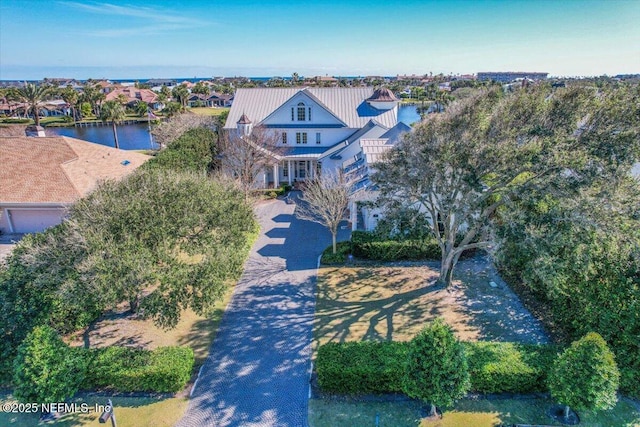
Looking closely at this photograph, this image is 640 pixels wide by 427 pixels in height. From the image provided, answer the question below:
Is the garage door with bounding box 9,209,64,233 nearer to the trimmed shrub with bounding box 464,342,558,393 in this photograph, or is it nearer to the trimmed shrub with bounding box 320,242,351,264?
the trimmed shrub with bounding box 320,242,351,264

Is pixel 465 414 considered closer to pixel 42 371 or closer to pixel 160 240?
pixel 160 240

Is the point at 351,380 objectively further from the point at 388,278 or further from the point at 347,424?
the point at 388,278

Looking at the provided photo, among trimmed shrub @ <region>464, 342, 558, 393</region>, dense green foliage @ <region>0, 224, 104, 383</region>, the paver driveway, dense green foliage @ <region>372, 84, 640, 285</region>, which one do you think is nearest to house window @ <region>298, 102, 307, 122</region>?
the paver driveway

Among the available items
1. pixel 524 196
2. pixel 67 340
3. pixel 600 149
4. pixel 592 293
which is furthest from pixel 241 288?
pixel 600 149

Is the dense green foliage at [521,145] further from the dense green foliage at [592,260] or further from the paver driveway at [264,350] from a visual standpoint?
the paver driveway at [264,350]

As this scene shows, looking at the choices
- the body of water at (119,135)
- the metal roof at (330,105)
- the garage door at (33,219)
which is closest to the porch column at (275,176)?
the metal roof at (330,105)

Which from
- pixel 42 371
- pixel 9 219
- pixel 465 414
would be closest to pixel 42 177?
pixel 9 219

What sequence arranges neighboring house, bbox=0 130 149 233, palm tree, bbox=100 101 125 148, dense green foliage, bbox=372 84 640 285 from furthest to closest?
1. palm tree, bbox=100 101 125 148
2. neighboring house, bbox=0 130 149 233
3. dense green foliage, bbox=372 84 640 285
